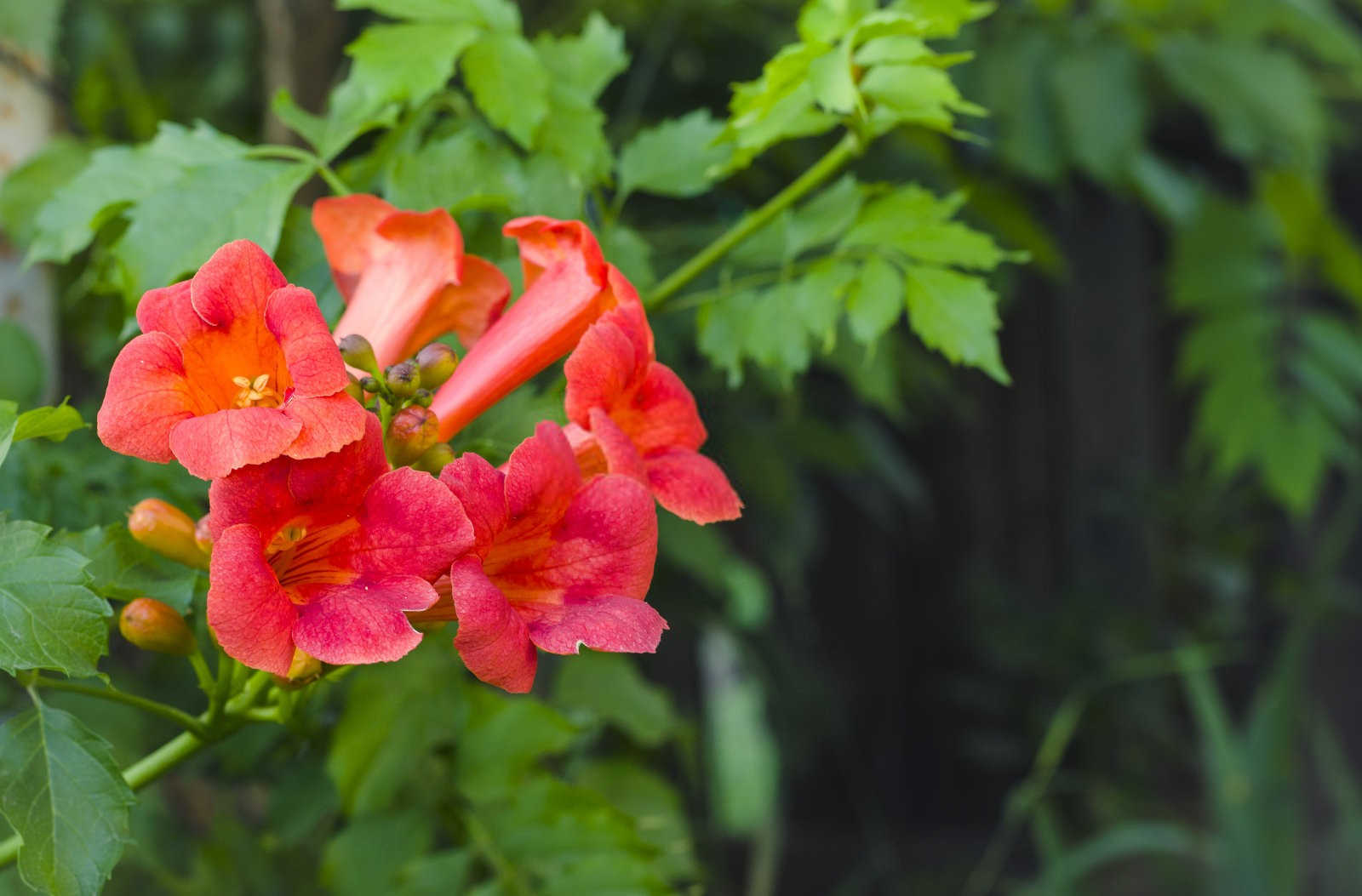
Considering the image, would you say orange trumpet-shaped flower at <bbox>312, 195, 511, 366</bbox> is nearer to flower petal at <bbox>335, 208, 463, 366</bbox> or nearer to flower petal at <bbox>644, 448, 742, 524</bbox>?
flower petal at <bbox>335, 208, 463, 366</bbox>

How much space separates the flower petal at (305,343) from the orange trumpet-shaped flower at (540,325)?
4.3 inches

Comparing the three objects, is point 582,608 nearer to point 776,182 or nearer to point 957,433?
point 776,182

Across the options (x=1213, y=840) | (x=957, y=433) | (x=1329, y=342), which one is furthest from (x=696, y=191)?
(x=957, y=433)

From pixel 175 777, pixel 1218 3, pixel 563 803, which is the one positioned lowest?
pixel 175 777

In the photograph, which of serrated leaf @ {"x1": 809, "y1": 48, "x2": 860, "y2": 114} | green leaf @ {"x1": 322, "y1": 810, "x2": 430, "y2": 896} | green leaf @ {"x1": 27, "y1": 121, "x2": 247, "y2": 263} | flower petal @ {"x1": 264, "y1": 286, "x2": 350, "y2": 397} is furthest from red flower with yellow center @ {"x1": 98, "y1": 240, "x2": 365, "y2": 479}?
green leaf @ {"x1": 322, "y1": 810, "x2": 430, "y2": 896}

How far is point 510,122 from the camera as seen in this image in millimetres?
Result: 769

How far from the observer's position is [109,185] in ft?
2.41

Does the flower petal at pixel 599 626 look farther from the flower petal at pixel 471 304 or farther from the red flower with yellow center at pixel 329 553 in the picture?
the flower petal at pixel 471 304

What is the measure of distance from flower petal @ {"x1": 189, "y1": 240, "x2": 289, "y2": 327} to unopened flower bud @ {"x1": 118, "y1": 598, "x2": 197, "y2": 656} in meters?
0.17

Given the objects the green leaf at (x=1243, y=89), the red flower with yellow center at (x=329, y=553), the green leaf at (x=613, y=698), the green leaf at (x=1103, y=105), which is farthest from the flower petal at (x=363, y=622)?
the green leaf at (x=1243, y=89)

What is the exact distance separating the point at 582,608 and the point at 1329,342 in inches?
73.2

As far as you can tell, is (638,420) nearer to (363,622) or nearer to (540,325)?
(540,325)

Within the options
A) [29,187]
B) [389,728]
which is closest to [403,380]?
[389,728]

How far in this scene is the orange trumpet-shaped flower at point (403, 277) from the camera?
65 cm
